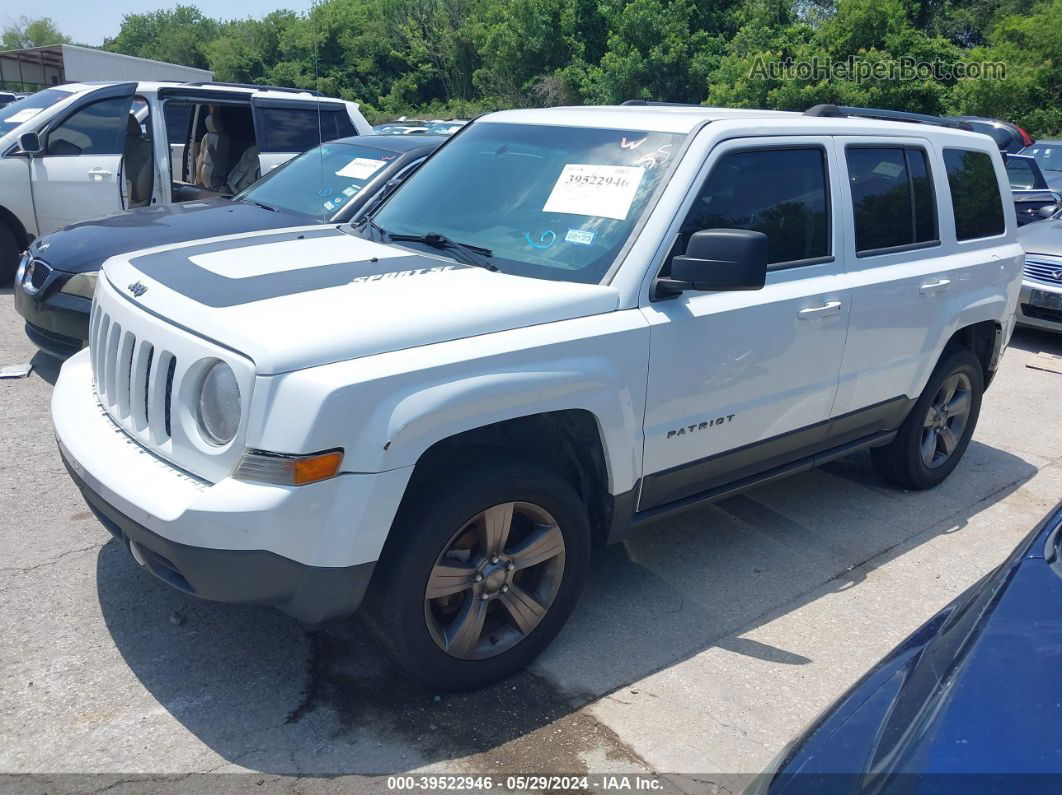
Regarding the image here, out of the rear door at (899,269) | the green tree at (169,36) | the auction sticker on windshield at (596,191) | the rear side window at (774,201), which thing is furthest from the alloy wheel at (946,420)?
the green tree at (169,36)

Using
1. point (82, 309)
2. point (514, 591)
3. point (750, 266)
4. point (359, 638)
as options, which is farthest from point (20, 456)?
point (750, 266)

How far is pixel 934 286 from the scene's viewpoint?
4.75 m

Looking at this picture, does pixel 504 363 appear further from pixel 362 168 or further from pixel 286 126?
pixel 286 126

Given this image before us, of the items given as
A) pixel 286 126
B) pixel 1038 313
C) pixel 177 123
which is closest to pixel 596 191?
pixel 286 126

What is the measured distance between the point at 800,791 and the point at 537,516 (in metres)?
1.60

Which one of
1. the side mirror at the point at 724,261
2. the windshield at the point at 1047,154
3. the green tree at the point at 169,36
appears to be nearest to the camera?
the side mirror at the point at 724,261

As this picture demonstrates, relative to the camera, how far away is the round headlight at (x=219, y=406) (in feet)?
9.43

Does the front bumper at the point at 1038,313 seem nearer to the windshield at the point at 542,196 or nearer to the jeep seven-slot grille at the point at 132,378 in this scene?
the windshield at the point at 542,196

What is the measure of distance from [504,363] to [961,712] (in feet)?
5.53

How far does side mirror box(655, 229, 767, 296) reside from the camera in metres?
3.33

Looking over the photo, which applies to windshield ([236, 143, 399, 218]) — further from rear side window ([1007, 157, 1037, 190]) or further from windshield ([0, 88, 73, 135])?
rear side window ([1007, 157, 1037, 190])

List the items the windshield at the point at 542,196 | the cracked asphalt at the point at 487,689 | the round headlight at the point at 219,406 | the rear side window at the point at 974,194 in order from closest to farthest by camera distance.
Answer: the round headlight at the point at 219,406 < the cracked asphalt at the point at 487,689 < the windshield at the point at 542,196 < the rear side window at the point at 974,194

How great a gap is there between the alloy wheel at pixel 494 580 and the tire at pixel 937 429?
2.65 metres

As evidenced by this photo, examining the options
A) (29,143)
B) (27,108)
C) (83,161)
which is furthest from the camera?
(27,108)
